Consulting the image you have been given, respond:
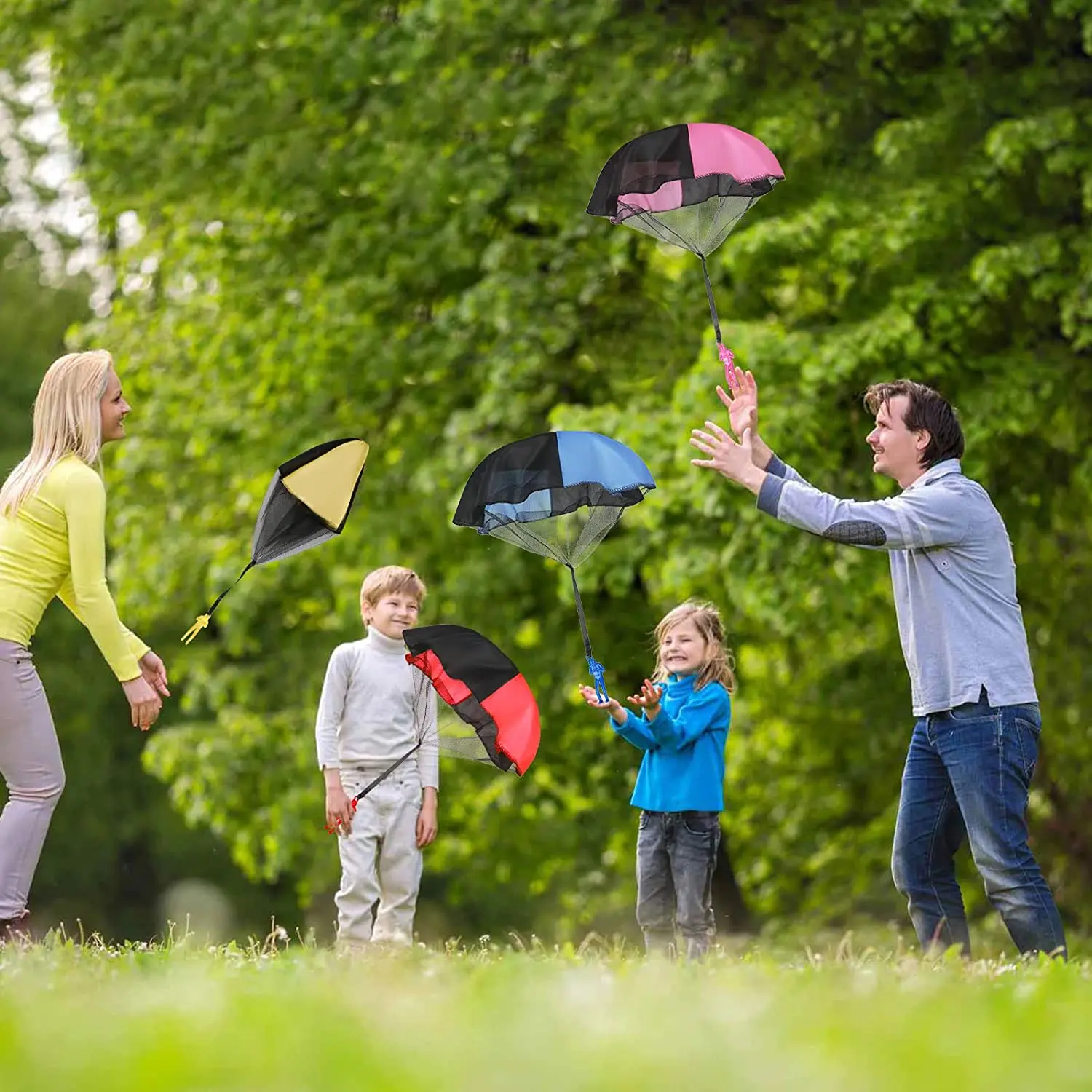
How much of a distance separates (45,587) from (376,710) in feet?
5.12

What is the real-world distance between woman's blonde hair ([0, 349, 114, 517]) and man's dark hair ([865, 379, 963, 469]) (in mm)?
2880

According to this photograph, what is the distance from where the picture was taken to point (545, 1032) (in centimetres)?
302

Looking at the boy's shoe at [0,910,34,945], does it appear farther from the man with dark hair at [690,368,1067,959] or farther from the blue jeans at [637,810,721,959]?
the man with dark hair at [690,368,1067,959]

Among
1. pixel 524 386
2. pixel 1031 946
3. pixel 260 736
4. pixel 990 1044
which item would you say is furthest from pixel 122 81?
pixel 990 1044

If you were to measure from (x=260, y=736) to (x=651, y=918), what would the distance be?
25.4 ft

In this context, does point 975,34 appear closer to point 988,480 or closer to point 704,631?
point 988,480

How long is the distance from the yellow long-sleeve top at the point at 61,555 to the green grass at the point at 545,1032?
66.9 inches

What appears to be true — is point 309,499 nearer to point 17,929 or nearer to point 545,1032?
point 17,929

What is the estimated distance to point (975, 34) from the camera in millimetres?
10555

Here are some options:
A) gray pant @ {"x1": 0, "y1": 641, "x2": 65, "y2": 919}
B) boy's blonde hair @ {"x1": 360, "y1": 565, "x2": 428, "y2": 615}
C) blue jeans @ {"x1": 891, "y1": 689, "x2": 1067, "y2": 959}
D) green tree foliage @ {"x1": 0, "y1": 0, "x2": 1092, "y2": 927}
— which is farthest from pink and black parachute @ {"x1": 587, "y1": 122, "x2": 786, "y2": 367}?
green tree foliage @ {"x1": 0, "y1": 0, "x2": 1092, "y2": 927}

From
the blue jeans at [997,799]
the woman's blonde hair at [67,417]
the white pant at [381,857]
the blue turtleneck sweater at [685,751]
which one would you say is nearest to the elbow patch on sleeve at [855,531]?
the blue jeans at [997,799]

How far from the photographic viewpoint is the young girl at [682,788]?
6.67m

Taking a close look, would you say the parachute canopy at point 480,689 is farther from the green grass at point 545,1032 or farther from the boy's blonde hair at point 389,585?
the green grass at point 545,1032

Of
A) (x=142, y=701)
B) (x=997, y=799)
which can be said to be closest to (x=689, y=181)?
(x=997, y=799)
